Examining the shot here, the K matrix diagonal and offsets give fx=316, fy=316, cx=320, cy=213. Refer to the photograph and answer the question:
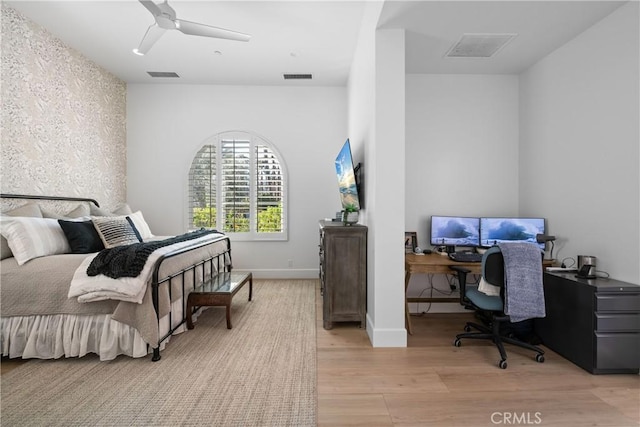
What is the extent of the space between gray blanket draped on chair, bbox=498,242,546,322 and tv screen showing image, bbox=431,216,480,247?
1128 millimetres

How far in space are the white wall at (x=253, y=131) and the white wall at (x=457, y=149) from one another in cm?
170

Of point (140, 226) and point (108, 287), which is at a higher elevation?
point (140, 226)

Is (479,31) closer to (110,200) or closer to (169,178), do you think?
(169,178)

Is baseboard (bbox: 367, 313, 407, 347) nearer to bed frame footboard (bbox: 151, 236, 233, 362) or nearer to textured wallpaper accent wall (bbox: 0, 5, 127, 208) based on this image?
bed frame footboard (bbox: 151, 236, 233, 362)

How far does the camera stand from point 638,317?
234cm

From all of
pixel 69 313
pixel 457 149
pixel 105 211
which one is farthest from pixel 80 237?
pixel 457 149

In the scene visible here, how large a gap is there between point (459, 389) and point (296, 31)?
379 cm

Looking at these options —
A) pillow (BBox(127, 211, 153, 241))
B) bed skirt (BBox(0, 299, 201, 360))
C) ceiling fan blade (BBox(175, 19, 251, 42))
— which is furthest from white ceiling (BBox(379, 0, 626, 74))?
pillow (BBox(127, 211, 153, 241))

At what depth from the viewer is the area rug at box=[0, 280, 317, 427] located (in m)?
1.82

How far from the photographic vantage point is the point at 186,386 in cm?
214

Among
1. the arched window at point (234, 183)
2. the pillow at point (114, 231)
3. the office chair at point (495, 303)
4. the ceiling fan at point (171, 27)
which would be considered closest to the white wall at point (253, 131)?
the arched window at point (234, 183)

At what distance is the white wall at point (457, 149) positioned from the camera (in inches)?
150

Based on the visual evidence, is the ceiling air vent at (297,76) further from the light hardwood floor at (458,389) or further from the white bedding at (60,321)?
the light hardwood floor at (458,389)

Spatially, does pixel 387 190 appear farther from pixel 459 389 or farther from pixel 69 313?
pixel 69 313
